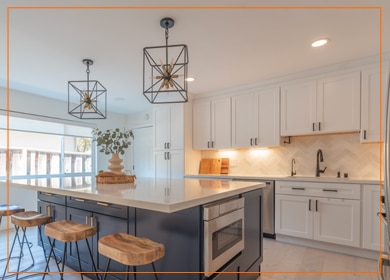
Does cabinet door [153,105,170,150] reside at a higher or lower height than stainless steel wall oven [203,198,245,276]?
higher

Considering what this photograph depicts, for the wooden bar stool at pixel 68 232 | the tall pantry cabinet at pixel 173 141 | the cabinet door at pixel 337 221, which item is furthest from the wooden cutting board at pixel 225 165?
the wooden bar stool at pixel 68 232

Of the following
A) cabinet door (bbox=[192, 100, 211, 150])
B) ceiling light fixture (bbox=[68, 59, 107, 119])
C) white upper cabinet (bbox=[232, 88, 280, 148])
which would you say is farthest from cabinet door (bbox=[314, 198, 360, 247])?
ceiling light fixture (bbox=[68, 59, 107, 119])

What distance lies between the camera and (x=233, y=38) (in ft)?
7.72

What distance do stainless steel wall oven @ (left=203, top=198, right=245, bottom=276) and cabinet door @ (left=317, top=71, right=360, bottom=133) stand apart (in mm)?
2056

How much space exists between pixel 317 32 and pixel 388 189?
77.5 inches

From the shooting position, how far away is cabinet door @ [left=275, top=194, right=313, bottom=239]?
305 cm

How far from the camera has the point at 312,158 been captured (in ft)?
11.6

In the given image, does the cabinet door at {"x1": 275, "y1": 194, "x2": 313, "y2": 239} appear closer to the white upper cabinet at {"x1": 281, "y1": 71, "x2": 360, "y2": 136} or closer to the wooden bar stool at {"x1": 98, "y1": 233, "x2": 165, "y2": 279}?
the white upper cabinet at {"x1": 281, "y1": 71, "x2": 360, "y2": 136}

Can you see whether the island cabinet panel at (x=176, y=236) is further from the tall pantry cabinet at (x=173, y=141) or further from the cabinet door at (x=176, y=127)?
the cabinet door at (x=176, y=127)

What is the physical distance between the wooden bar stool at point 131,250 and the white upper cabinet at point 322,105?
9.09ft

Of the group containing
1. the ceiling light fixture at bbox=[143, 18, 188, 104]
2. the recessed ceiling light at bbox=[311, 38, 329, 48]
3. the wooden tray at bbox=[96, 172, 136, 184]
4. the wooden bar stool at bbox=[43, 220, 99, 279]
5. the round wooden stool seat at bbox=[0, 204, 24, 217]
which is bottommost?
the round wooden stool seat at bbox=[0, 204, 24, 217]

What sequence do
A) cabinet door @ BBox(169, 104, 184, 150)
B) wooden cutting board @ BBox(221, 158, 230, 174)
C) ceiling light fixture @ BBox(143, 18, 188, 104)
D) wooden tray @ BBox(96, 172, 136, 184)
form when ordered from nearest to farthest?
ceiling light fixture @ BBox(143, 18, 188, 104) → wooden tray @ BBox(96, 172, 136, 184) → wooden cutting board @ BBox(221, 158, 230, 174) → cabinet door @ BBox(169, 104, 184, 150)

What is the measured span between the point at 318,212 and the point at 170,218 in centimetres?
229

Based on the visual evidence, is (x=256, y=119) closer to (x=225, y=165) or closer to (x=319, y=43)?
(x=225, y=165)
